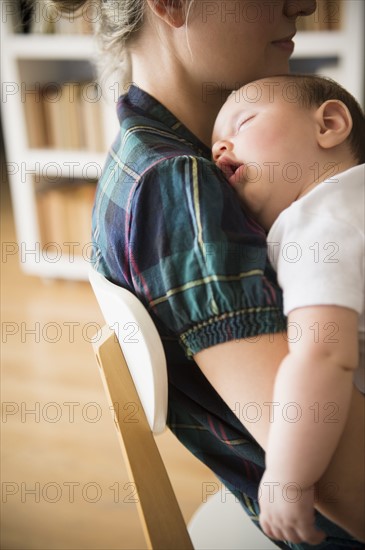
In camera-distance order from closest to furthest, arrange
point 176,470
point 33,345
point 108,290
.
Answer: point 108,290 → point 176,470 → point 33,345

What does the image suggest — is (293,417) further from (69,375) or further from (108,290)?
(69,375)

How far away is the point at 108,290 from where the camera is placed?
30.0 inches

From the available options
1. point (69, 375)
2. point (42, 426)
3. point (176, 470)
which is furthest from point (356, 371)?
point (69, 375)

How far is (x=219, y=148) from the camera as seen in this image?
85 centimetres

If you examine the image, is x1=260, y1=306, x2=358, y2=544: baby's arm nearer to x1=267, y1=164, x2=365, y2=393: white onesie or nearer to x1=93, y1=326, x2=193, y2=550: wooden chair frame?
x1=267, y1=164, x2=365, y2=393: white onesie

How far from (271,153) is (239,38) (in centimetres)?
19

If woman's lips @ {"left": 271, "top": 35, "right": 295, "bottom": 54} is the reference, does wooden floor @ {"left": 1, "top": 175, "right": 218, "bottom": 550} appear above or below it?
below

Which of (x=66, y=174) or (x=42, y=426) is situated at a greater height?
(x=66, y=174)

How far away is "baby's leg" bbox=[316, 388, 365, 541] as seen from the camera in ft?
2.28

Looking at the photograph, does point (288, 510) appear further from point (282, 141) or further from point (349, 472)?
point (282, 141)

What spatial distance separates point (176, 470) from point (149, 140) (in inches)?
52.1

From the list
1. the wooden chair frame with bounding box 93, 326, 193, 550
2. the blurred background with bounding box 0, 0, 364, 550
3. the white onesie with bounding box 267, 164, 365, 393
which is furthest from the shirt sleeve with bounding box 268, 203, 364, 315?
the blurred background with bounding box 0, 0, 364, 550

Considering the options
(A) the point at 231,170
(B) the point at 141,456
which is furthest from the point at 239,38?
(B) the point at 141,456

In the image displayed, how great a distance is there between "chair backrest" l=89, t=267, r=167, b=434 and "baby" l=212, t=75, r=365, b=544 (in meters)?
0.14
